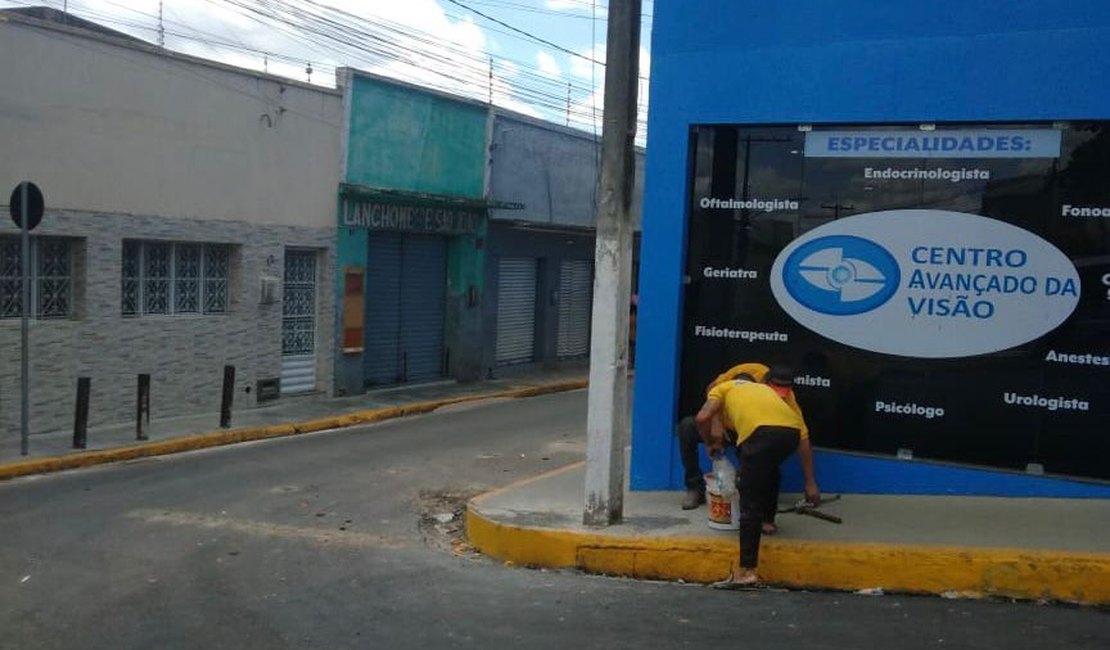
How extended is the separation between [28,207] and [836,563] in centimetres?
932

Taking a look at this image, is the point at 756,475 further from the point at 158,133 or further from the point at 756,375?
the point at 158,133

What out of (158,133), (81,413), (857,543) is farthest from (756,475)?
(158,133)

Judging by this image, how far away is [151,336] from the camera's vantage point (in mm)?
14742

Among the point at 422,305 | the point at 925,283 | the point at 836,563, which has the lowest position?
the point at 836,563

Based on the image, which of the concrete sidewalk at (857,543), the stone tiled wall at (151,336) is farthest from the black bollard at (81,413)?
the concrete sidewalk at (857,543)

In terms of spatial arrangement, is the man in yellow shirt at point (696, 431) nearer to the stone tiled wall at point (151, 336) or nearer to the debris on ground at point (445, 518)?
the debris on ground at point (445, 518)

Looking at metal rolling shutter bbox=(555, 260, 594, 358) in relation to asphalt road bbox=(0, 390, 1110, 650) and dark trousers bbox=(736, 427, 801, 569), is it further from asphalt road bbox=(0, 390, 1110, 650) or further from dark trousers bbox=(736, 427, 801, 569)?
dark trousers bbox=(736, 427, 801, 569)

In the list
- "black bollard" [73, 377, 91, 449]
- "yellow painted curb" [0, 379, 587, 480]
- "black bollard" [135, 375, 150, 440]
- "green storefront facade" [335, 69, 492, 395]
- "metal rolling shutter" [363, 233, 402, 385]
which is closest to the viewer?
"yellow painted curb" [0, 379, 587, 480]

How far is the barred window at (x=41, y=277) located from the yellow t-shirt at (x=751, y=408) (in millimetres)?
9508

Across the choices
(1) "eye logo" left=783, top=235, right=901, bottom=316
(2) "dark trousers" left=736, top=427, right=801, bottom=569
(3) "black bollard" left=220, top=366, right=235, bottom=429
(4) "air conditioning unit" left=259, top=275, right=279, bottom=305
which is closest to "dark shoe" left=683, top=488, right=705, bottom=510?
(2) "dark trousers" left=736, top=427, right=801, bottom=569

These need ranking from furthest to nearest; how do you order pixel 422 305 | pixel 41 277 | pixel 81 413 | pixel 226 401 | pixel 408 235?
pixel 422 305 < pixel 408 235 < pixel 226 401 < pixel 41 277 < pixel 81 413

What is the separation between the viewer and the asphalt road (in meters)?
5.69

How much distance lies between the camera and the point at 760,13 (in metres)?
8.32

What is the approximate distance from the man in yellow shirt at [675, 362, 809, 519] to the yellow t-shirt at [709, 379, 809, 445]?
0.54 meters
